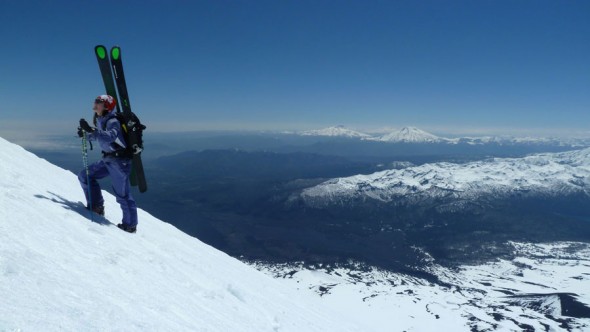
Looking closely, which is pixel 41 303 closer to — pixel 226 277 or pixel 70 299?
pixel 70 299

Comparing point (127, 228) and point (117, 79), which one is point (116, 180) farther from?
point (117, 79)

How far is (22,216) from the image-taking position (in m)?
8.18

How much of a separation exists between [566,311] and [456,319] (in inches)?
2680

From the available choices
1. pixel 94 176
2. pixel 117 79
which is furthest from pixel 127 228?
pixel 117 79

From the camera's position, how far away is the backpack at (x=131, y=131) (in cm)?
1080

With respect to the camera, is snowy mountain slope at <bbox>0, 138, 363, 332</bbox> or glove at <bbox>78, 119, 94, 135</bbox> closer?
snowy mountain slope at <bbox>0, 138, 363, 332</bbox>

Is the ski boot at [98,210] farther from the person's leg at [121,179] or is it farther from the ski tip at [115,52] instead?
the ski tip at [115,52]

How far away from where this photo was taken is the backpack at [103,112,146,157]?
425 inches

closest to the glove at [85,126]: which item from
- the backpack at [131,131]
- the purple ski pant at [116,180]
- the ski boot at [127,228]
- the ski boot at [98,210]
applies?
the backpack at [131,131]

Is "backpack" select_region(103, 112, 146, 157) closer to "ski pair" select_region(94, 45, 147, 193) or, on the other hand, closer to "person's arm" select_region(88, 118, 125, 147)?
"person's arm" select_region(88, 118, 125, 147)

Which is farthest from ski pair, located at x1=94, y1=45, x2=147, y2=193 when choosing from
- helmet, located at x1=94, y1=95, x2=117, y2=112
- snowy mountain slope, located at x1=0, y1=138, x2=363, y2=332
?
helmet, located at x1=94, y1=95, x2=117, y2=112

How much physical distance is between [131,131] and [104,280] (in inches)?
216

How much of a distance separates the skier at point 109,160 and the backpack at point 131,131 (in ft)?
0.48

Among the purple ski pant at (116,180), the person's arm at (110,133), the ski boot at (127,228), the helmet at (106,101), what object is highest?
the helmet at (106,101)
